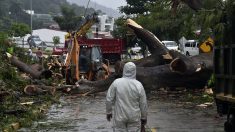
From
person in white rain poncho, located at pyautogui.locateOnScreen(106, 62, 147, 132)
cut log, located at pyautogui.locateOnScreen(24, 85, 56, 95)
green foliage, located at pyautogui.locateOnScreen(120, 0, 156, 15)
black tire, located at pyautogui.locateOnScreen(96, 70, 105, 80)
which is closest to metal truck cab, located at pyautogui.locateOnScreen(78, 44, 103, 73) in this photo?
black tire, located at pyautogui.locateOnScreen(96, 70, 105, 80)

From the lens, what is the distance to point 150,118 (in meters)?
16.0

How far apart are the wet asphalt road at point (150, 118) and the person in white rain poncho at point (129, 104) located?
4.89 m

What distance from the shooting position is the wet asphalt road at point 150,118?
14.1 metres

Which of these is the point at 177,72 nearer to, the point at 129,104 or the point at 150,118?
the point at 150,118

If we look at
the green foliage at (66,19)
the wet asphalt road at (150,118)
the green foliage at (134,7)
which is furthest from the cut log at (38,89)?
the green foliage at (66,19)

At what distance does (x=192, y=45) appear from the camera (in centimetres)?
5422

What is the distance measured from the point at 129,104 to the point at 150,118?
726 cm

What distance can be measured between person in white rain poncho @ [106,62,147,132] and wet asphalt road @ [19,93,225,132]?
489cm

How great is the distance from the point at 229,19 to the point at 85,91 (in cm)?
1207

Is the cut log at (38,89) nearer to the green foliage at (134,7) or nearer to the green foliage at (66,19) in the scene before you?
the green foliage at (134,7)

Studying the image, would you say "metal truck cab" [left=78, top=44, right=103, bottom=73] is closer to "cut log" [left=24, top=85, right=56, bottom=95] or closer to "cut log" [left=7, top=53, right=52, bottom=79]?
"cut log" [left=7, top=53, right=52, bottom=79]

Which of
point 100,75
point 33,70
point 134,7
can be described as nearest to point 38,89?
point 100,75

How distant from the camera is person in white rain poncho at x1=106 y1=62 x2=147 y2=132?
28.7ft

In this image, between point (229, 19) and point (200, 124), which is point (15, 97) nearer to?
point (200, 124)
